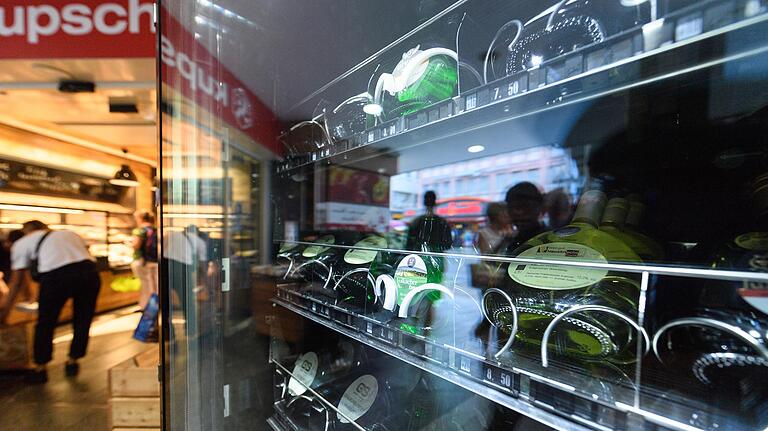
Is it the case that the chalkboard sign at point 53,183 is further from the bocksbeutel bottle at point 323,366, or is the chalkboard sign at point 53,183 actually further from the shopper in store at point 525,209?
the shopper in store at point 525,209

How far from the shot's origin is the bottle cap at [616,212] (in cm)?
51

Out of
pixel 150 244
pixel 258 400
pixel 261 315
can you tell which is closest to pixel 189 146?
pixel 261 315

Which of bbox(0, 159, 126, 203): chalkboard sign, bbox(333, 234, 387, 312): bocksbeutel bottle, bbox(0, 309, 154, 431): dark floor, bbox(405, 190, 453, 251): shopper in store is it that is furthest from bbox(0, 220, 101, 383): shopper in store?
bbox(405, 190, 453, 251): shopper in store

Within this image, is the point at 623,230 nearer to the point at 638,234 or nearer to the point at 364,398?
the point at 638,234

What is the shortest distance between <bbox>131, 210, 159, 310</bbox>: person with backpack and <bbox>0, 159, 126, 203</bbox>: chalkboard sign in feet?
4.08

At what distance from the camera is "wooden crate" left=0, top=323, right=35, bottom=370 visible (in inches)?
96.7

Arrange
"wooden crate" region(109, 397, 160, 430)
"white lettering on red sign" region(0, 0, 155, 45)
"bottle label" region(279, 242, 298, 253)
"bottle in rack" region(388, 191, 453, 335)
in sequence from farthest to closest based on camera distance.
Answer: "wooden crate" region(109, 397, 160, 430) → "white lettering on red sign" region(0, 0, 155, 45) → "bottle label" region(279, 242, 298, 253) → "bottle in rack" region(388, 191, 453, 335)

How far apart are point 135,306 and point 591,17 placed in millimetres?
5751

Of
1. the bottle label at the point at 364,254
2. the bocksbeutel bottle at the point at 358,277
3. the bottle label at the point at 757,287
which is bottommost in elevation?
the bocksbeutel bottle at the point at 358,277

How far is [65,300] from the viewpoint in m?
2.42

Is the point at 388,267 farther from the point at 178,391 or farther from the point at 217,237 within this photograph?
the point at 178,391

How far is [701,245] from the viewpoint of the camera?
0.50 metres

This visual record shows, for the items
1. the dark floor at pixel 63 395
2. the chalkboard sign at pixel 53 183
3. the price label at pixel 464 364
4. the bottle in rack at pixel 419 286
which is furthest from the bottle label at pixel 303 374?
the chalkboard sign at pixel 53 183

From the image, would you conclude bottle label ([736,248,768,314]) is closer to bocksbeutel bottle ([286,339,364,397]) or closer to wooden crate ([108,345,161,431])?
bocksbeutel bottle ([286,339,364,397])
